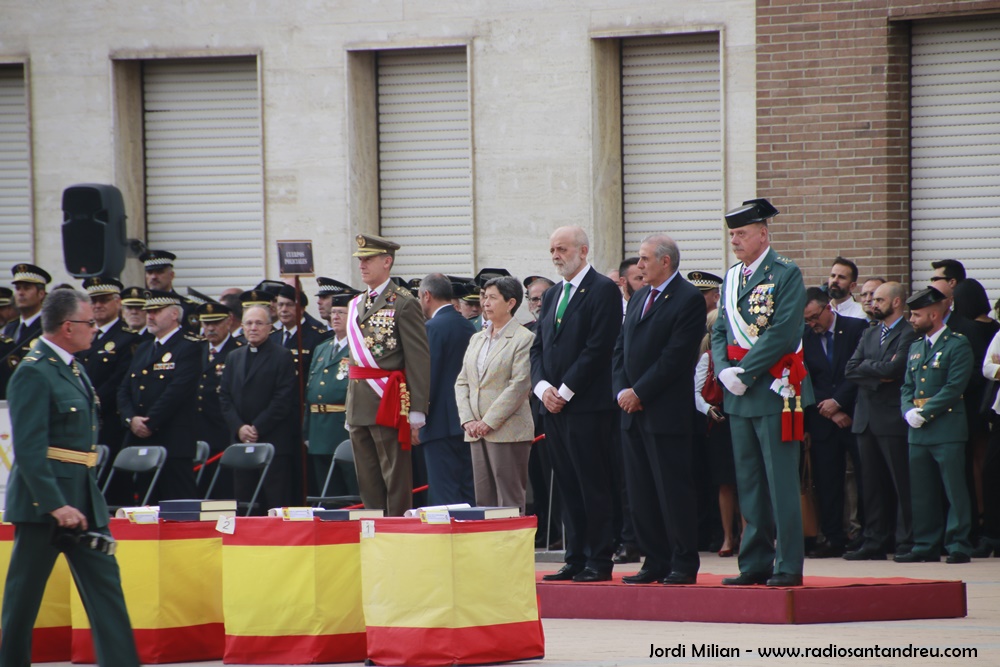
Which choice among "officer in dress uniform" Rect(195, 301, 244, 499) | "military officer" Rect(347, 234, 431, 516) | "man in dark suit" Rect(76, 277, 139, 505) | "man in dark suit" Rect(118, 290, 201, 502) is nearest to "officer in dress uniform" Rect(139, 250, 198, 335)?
"officer in dress uniform" Rect(195, 301, 244, 499)

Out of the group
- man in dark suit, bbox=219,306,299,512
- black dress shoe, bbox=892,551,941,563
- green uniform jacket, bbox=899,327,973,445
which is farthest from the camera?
man in dark suit, bbox=219,306,299,512

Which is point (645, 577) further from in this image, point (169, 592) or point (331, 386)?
point (331, 386)

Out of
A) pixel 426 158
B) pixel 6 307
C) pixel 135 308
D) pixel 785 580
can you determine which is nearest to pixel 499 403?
pixel 785 580

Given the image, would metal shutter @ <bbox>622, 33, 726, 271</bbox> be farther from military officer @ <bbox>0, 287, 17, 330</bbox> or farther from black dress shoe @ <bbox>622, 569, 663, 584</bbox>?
black dress shoe @ <bbox>622, 569, 663, 584</bbox>

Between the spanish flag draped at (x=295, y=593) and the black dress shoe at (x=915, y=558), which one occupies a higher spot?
the spanish flag draped at (x=295, y=593)

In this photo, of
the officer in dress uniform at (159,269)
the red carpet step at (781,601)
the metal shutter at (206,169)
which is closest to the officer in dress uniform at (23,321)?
the officer in dress uniform at (159,269)

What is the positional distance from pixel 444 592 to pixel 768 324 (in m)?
2.81

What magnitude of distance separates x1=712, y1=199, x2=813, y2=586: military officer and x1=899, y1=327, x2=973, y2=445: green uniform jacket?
117 inches

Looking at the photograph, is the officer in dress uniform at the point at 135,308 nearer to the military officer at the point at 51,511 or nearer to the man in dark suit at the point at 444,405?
the man in dark suit at the point at 444,405

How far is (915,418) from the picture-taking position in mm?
12867

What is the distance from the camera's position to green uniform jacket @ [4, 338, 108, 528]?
8.03 m

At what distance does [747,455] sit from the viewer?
10.0 meters

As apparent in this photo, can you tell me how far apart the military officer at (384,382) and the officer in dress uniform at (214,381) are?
3.20m

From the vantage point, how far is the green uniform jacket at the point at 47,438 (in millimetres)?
8031
